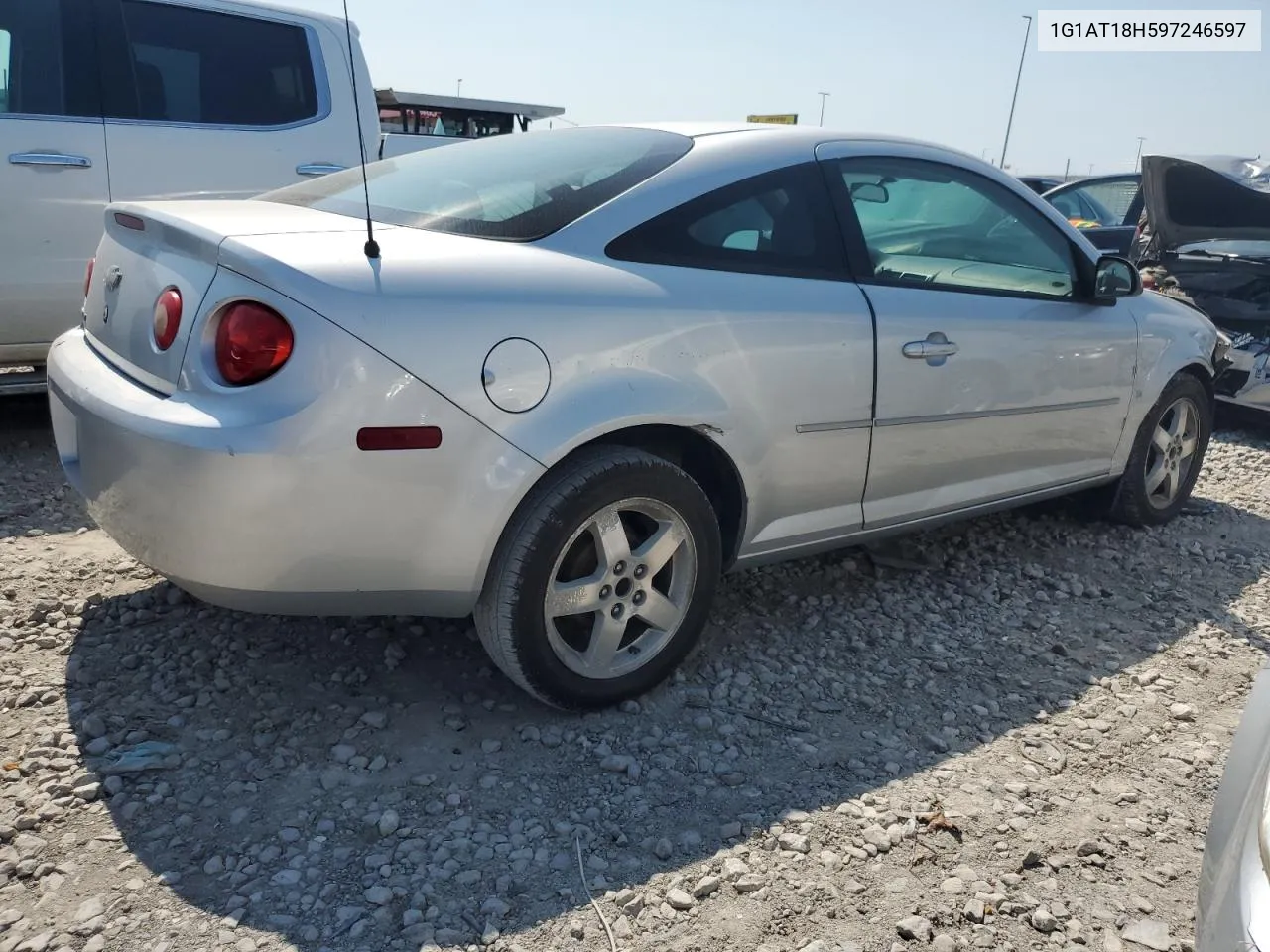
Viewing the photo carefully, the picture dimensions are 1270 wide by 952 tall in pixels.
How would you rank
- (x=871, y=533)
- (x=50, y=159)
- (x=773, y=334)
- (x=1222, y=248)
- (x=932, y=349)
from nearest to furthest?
(x=773, y=334)
(x=932, y=349)
(x=871, y=533)
(x=50, y=159)
(x=1222, y=248)

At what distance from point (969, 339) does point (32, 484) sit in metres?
3.59

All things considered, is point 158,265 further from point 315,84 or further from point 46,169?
point 315,84

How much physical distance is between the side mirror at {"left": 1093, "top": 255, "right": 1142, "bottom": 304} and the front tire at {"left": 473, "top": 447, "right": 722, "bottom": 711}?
1.95 metres

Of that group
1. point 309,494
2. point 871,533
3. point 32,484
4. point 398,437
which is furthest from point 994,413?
point 32,484

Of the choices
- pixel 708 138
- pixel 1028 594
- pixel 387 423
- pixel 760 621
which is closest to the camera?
pixel 387 423

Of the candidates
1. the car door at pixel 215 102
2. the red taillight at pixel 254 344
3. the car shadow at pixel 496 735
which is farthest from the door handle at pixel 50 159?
the red taillight at pixel 254 344

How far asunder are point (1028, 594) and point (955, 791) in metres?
1.48

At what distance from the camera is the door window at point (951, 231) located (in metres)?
3.31

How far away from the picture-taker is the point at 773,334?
115 inches

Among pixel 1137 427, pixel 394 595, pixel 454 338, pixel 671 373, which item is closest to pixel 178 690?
pixel 394 595

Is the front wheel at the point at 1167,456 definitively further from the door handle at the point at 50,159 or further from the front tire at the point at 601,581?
the door handle at the point at 50,159

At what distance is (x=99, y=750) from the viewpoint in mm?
2564

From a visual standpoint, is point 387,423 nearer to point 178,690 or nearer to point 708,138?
point 178,690

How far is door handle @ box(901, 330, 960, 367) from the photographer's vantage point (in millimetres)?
3248
